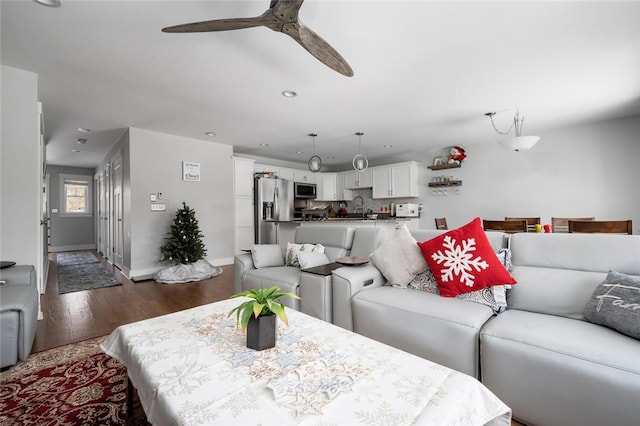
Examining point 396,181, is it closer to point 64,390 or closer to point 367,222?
point 367,222

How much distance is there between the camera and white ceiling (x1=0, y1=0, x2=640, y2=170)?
1.94 m

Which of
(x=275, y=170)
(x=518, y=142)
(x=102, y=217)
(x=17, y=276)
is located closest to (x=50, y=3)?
(x=17, y=276)

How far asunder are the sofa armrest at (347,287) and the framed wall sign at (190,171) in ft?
13.2

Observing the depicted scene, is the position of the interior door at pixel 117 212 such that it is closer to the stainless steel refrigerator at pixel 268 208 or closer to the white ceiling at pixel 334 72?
the white ceiling at pixel 334 72

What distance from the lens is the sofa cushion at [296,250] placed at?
9.62 feet

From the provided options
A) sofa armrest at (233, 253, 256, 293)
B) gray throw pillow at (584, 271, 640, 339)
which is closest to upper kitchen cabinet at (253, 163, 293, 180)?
Result: sofa armrest at (233, 253, 256, 293)

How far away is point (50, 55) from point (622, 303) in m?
4.28

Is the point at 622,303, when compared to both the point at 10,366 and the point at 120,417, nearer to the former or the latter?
the point at 120,417

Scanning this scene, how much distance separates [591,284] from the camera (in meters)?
1.59

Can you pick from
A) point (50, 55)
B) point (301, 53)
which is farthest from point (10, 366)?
point (301, 53)

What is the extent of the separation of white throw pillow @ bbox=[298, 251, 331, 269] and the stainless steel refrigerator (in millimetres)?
3473

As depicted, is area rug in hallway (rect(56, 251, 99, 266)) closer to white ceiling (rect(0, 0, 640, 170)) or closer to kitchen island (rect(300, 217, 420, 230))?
white ceiling (rect(0, 0, 640, 170))

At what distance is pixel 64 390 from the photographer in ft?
5.52

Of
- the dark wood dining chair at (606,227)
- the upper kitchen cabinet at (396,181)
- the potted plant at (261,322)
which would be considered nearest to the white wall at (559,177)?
the upper kitchen cabinet at (396,181)
